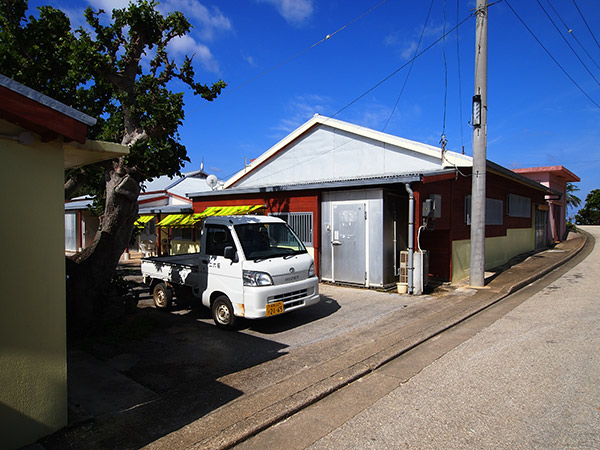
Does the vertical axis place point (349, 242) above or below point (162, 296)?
above

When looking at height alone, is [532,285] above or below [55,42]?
below

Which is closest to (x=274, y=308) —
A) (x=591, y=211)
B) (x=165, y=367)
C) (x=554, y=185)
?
(x=165, y=367)

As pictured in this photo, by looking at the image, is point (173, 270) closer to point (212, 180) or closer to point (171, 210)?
point (171, 210)

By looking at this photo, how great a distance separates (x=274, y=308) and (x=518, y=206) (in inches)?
627

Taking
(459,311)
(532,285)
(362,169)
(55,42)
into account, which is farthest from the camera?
(362,169)

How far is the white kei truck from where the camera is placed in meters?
6.36

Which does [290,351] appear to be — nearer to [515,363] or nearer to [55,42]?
[515,363]

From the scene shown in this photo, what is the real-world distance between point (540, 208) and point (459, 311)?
663 inches

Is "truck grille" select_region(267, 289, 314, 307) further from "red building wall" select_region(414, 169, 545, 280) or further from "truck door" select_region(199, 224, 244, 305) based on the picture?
"red building wall" select_region(414, 169, 545, 280)

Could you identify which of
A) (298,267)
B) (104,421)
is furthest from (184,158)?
(104,421)

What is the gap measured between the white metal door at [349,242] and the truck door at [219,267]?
4.45 meters

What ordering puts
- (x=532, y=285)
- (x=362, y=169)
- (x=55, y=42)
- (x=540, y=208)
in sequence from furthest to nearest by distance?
(x=540, y=208), (x=362, y=169), (x=532, y=285), (x=55, y=42)

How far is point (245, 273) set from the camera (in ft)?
21.0

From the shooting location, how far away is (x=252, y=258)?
666cm
